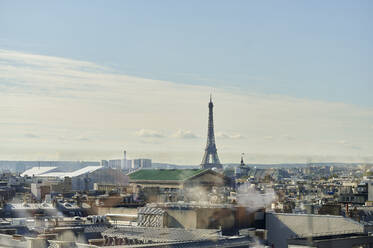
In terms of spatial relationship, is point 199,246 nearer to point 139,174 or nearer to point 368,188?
point 368,188

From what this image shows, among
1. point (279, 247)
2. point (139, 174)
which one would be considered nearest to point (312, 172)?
point (139, 174)

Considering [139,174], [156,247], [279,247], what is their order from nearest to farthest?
[156,247]
[279,247]
[139,174]

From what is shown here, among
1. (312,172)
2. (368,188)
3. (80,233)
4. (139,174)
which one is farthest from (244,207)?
(139,174)

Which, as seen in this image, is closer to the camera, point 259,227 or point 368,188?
point 259,227

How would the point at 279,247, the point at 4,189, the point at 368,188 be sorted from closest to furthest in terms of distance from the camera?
the point at 279,247 < the point at 368,188 < the point at 4,189

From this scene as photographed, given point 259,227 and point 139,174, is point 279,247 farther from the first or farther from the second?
point 139,174

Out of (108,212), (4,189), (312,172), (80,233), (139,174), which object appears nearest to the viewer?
(80,233)
